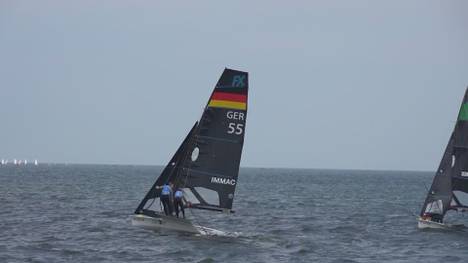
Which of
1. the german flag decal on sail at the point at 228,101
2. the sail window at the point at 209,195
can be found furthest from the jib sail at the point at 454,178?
the german flag decal on sail at the point at 228,101

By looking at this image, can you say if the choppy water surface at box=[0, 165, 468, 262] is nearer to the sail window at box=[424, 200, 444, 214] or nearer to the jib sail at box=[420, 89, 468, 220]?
the sail window at box=[424, 200, 444, 214]

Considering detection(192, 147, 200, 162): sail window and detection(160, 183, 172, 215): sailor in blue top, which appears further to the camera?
detection(192, 147, 200, 162): sail window

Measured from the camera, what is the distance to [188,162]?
30.8 meters

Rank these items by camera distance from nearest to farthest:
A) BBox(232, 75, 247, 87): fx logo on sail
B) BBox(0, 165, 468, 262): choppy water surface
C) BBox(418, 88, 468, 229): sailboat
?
BBox(0, 165, 468, 262): choppy water surface, BBox(232, 75, 247, 87): fx logo on sail, BBox(418, 88, 468, 229): sailboat

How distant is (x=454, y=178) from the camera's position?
37.0 m

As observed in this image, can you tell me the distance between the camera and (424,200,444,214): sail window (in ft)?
120

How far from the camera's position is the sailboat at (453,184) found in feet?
120

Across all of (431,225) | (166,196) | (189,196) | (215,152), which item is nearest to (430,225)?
(431,225)

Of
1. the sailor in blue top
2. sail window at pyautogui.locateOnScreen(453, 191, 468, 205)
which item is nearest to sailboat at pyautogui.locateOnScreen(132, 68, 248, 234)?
the sailor in blue top

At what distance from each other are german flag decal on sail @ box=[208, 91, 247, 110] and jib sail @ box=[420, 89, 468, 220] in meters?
11.2

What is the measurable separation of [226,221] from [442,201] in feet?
32.6

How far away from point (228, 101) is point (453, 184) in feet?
40.7

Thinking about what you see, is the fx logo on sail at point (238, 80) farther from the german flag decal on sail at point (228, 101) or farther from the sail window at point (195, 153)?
the sail window at point (195, 153)

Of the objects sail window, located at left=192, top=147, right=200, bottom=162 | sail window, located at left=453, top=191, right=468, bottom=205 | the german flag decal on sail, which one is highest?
the german flag decal on sail
